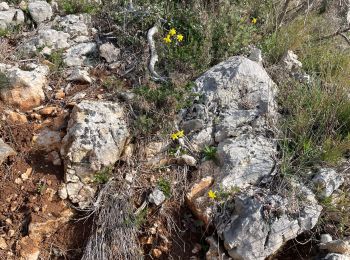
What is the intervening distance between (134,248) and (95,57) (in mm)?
2333

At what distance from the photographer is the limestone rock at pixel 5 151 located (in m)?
3.46

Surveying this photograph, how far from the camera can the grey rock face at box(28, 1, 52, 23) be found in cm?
481

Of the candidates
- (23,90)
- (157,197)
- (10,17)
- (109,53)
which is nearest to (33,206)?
(157,197)

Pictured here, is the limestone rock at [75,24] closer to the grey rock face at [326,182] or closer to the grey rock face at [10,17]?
the grey rock face at [10,17]

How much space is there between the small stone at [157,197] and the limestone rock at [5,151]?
1.32 m

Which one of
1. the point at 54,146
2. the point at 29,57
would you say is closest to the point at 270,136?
the point at 54,146

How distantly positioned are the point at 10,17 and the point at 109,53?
1.34 m

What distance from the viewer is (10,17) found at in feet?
15.4

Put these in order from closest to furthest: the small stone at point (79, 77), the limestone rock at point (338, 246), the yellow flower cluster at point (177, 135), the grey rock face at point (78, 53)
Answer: the limestone rock at point (338, 246)
the yellow flower cluster at point (177, 135)
the small stone at point (79, 77)
the grey rock face at point (78, 53)

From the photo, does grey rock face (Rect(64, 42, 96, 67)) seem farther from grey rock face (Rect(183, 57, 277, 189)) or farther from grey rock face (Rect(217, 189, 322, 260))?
grey rock face (Rect(217, 189, 322, 260))

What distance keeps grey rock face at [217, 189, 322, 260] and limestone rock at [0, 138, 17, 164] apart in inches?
77.7

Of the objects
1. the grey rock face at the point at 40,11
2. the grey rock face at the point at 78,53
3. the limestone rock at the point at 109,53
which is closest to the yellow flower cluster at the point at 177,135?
the limestone rock at the point at 109,53

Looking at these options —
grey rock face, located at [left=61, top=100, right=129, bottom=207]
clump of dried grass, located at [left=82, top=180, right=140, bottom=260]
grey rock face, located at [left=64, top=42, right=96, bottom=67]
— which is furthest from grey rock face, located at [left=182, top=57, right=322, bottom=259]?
grey rock face, located at [left=64, top=42, right=96, bottom=67]

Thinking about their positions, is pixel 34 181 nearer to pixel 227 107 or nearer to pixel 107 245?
pixel 107 245
